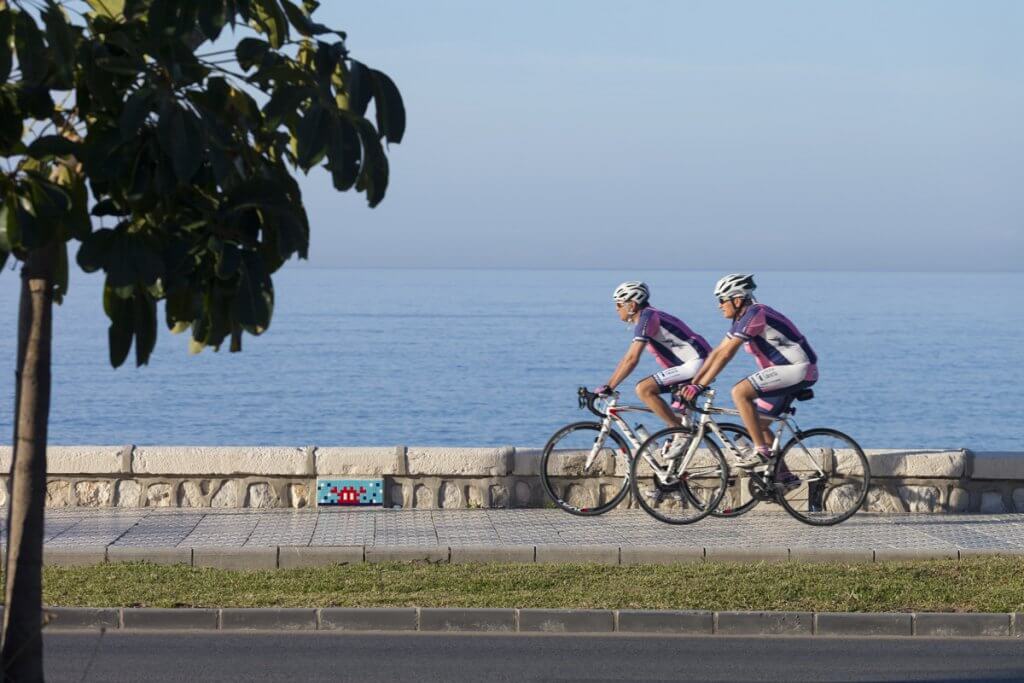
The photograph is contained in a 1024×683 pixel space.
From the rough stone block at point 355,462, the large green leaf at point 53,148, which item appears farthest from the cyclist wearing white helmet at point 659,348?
the large green leaf at point 53,148

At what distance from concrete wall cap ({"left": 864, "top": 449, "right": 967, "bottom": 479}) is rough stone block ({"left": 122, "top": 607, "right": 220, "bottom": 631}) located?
5961 mm

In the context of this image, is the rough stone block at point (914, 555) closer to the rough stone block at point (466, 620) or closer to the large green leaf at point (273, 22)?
the rough stone block at point (466, 620)

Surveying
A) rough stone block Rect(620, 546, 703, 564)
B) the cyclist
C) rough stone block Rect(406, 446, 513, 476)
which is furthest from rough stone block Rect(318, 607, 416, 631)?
the cyclist

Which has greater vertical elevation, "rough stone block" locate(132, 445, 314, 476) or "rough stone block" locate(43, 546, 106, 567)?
"rough stone block" locate(132, 445, 314, 476)

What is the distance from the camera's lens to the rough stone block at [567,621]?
820 cm

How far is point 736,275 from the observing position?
1161 cm

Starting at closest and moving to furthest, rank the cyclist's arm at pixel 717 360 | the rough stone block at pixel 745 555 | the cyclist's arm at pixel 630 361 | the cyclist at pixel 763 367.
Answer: the rough stone block at pixel 745 555 < the cyclist's arm at pixel 717 360 < the cyclist at pixel 763 367 < the cyclist's arm at pixel 630 361

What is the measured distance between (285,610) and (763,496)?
4.68 metres

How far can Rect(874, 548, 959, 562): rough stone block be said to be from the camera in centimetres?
989

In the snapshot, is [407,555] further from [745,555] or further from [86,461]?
[86,461]

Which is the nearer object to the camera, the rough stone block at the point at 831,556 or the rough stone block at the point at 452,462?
the rough stone block at the point at 831,556

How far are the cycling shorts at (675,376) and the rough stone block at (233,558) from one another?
3719 mm

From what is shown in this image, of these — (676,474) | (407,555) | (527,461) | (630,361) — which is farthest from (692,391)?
(407,555)

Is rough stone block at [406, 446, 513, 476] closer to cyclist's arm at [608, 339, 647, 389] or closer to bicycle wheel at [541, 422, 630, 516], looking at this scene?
bicycle wheel at [541, 422, 630, 516]
